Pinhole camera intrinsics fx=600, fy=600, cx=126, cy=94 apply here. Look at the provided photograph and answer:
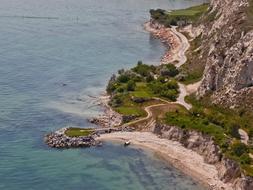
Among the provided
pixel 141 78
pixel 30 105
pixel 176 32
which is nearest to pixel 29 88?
pixel 30 105

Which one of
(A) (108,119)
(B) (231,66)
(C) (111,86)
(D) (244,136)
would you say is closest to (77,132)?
(A) (108,119)

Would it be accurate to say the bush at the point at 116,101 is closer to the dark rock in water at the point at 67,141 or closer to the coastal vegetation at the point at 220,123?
the coastal vegetation at the point at 220,123

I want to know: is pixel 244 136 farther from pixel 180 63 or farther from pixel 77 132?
pixel 180 63

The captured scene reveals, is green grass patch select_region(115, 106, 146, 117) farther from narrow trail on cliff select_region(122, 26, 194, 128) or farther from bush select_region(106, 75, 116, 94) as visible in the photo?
bush select_region(106, 75, 116, 94)

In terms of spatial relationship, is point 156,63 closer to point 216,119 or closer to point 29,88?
point 29,88

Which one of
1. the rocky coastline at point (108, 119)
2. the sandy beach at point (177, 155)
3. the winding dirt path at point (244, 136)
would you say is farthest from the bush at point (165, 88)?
the winding dirt path at point (244, 136)

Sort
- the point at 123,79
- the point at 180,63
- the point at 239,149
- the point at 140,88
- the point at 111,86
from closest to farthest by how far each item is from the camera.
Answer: the point at 239,149 < the point at 140,88 < the point at 111,86 < the point at 123,79 < the point at 180,63
